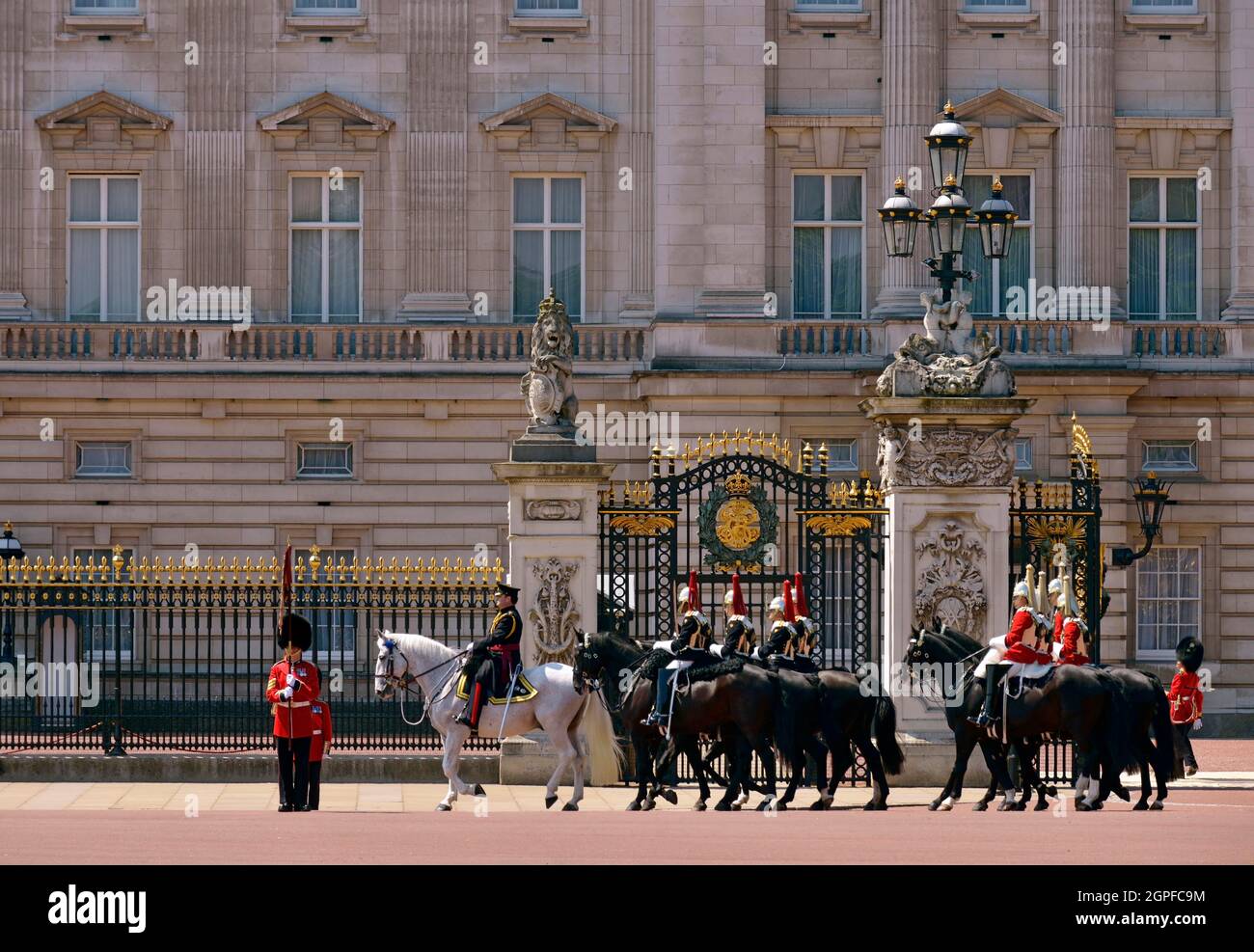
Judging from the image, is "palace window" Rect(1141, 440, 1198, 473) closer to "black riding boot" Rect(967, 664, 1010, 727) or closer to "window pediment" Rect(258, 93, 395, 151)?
"window pediment" Rect(258, 93, 395, 151)

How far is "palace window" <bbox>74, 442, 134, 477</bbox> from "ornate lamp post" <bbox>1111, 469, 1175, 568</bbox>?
15463mm

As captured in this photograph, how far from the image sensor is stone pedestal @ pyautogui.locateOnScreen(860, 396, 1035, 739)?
77.9ft

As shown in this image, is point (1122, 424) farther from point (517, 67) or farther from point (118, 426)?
point (118, 426)

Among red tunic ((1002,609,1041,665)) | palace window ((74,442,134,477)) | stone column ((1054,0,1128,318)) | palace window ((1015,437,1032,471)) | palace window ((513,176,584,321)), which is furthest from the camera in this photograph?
palace window ((513,176,584,321))

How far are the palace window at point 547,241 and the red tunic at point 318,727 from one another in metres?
19.0

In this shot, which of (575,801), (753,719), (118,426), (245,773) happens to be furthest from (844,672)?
(118,426)

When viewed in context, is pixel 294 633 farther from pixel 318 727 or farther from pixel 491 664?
pixel 491 664

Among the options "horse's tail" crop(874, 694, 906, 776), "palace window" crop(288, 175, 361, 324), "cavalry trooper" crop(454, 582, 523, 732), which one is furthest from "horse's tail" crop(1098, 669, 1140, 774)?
"palace window" crop(288, 175, 361, 324)

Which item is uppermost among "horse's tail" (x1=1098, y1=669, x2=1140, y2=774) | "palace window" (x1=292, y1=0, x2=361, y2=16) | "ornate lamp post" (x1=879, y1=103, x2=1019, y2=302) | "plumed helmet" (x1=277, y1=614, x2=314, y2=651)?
"palace window" (x1=292, y1=0, x2=361, y2=16)

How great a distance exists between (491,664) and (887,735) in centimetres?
368

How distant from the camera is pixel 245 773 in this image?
2495cm

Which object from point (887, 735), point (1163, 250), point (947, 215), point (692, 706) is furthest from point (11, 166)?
point (887, 735)

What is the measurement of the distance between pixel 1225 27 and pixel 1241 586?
9.10 m

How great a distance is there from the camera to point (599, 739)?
882 inches
